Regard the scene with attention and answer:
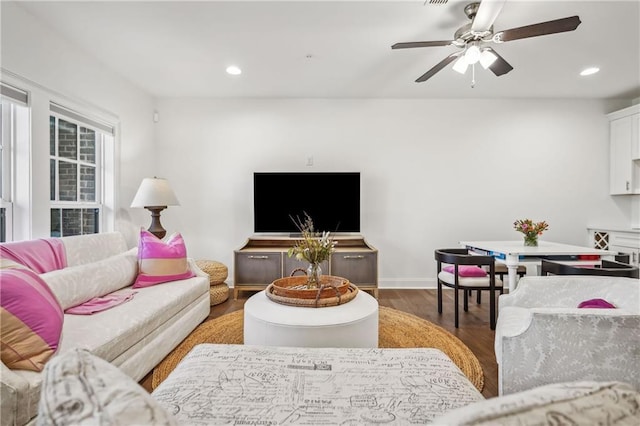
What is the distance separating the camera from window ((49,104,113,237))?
268cm

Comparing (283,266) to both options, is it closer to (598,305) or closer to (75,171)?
(75,171)

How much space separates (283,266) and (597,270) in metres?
2.76

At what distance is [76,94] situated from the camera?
9.09 feet

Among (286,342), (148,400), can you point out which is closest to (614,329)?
(286,342)

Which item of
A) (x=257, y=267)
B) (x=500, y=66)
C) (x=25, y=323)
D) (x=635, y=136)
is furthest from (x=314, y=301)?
(x=635, y=136)

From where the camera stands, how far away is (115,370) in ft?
1.82

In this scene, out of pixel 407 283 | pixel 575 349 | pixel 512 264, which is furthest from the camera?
pixel 407 283

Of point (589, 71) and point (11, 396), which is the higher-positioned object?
point (589, 71)

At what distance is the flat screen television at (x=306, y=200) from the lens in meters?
3.89

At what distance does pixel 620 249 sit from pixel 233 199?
4943mm

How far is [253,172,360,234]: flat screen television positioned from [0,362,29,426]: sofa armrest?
2.84 meters

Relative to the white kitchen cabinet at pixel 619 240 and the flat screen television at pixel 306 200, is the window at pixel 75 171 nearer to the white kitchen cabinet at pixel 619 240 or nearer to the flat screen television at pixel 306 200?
the flat screen television at pixel 306 200

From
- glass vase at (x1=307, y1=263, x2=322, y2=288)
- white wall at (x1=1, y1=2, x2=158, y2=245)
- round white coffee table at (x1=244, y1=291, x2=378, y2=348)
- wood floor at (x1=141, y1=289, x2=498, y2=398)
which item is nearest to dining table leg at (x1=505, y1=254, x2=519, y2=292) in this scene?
wood floor at (x1=141, y1=289, x2=498, y2=398)

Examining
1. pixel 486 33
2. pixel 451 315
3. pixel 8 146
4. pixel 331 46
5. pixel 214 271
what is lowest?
pixel 451 315
